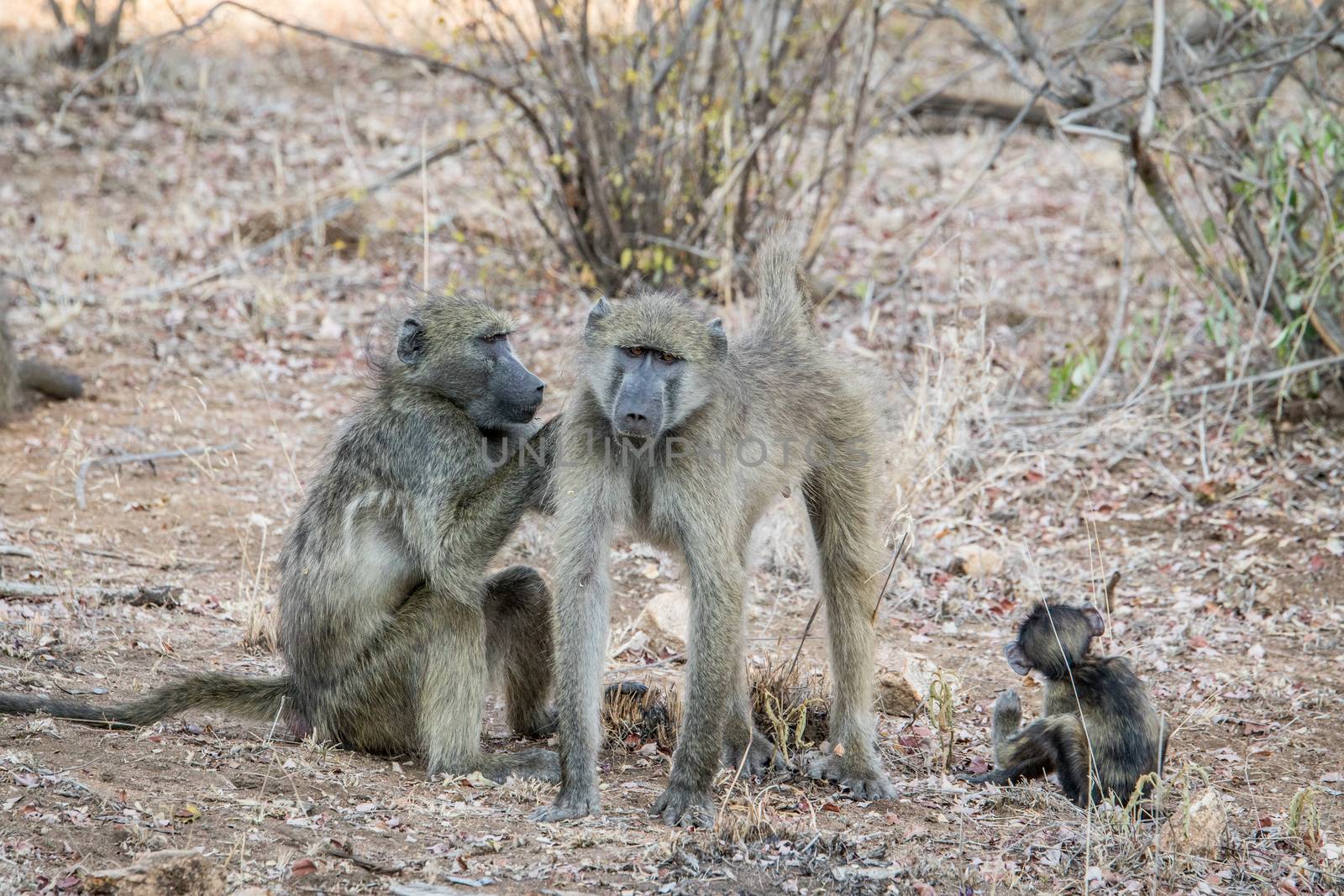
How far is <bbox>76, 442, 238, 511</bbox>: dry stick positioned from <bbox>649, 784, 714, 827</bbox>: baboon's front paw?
280cm

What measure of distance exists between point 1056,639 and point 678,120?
4.32 m

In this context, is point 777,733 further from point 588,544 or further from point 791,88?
point 791,88

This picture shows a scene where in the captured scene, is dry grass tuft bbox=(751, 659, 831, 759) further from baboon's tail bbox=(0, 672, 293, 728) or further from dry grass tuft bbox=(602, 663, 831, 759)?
baboon's tail bbox=(0, 672, 293, 728)

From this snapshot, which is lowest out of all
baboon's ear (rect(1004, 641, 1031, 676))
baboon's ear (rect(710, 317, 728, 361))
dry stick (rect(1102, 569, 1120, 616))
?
baboon's ear (rect(1004, 641, 1031, 676))

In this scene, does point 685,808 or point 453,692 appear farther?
point 453,692

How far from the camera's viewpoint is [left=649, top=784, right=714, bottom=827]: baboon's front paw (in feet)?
10.5

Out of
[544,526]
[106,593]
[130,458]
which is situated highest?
[130,458]

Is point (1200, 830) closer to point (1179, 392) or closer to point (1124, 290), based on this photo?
point (1179, 392)

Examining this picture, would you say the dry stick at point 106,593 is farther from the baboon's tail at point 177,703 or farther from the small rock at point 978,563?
the small rock at point 978,563

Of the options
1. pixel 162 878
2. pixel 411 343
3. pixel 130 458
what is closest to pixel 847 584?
pixel 411 343

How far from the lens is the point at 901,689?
4.31m

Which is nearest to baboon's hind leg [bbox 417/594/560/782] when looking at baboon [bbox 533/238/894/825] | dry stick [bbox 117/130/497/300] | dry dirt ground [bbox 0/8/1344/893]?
dry dirt ground [bbox 0/8/1344/893]

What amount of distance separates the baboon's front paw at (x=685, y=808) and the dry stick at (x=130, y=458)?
110 inches

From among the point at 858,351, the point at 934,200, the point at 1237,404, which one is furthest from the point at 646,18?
the point at 1237,404
